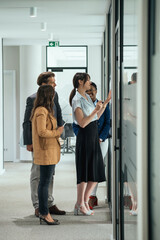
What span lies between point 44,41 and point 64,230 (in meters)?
4.87

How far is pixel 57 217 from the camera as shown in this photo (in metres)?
4.14

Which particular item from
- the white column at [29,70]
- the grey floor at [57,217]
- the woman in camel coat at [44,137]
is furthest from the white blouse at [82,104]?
the white column at [29,70]

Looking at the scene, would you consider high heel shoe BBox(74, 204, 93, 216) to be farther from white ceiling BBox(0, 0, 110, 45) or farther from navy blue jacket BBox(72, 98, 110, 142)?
white ceiling BBox(0, 0, 110, 45)

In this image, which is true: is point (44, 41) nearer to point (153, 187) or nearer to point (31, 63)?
point (31, 63)

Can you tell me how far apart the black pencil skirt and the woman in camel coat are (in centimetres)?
37


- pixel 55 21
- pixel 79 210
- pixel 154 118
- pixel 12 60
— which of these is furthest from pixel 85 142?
pixel 12 60

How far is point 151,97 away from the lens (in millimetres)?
1387

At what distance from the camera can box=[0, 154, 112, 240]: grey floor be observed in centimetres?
354

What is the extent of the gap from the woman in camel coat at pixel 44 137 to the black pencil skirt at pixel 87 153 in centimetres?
37

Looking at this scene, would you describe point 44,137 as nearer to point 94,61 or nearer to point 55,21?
point 55,21

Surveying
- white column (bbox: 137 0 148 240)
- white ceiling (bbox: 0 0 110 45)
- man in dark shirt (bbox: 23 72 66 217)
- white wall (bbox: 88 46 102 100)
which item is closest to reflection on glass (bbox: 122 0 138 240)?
white column (bbox: 137 0 148 240)

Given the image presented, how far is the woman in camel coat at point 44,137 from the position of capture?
140 inches

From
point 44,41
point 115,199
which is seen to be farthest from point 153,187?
point 44,41

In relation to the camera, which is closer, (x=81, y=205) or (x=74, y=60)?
Answer: (x=81, y=205)
